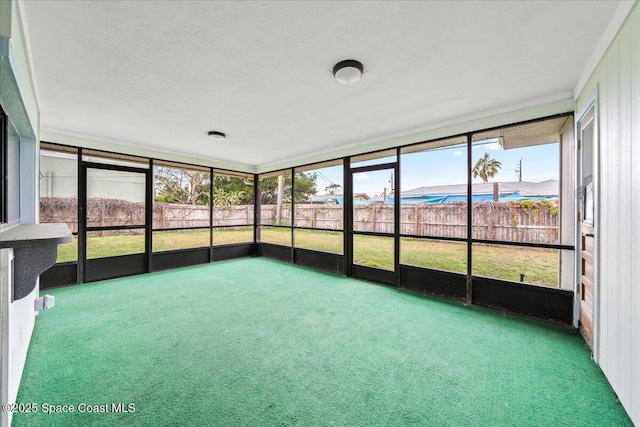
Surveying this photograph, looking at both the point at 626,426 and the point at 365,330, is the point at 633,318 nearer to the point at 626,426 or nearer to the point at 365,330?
the point at 626,426

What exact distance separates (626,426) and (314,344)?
2.04 metres

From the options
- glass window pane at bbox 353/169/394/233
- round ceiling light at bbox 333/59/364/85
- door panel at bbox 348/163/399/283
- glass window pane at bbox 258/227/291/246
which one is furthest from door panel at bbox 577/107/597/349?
glass window pane at bbox 258/227/291/246

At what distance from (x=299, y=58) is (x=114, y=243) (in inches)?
194

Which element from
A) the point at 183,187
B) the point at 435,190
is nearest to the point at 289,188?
the point at 183,187

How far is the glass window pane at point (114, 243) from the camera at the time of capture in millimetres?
4586

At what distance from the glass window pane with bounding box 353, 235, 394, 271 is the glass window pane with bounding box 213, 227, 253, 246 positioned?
3390 millimetres

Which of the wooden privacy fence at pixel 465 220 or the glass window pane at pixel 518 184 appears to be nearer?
the glass window pane at pixel 518 184

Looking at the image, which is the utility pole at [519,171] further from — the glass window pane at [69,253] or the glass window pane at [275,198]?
the glass window pane at [69,253]

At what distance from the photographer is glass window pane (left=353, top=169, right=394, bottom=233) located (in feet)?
15.5

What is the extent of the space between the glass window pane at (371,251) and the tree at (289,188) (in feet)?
6.99

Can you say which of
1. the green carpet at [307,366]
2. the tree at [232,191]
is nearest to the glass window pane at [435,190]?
the green carpet at [307,366]

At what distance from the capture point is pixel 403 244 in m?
4.46

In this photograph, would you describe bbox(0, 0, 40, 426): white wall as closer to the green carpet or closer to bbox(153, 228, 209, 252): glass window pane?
the green carpet

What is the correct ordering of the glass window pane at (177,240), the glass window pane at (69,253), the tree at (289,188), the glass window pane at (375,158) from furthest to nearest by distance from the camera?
the tree at (289,188) < the glass window pane at (177,240) < the glass window pane at (375,158) < the glass window pane at (69,253)
